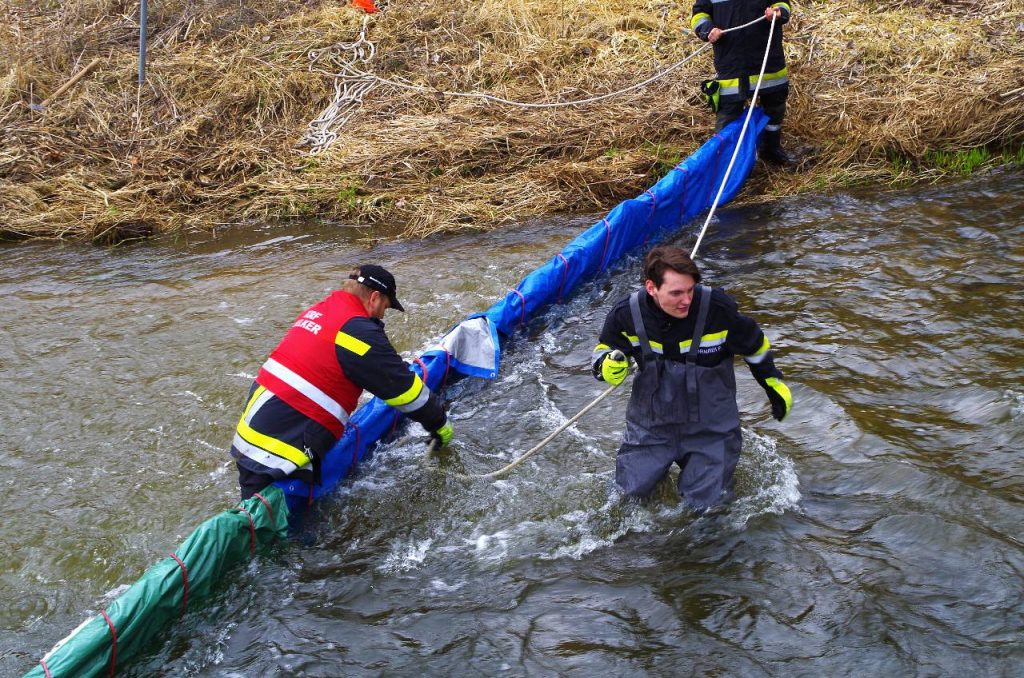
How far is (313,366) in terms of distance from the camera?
442 centimetres

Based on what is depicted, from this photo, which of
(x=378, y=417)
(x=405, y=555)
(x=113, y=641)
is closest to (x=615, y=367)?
(x=405, y=555)

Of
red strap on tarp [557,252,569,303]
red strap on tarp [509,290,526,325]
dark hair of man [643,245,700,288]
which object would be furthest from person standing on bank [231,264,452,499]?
red strap on tarp [557,252,569,303]

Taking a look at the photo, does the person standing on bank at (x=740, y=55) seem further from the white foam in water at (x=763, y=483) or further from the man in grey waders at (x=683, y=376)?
the man in grey waders at (x=683, y=376)

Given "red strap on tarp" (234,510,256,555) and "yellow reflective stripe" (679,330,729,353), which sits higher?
"yellow reflective stripe" (679,330,729,353)

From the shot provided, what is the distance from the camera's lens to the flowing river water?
154 inches

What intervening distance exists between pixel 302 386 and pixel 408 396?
0.51 m

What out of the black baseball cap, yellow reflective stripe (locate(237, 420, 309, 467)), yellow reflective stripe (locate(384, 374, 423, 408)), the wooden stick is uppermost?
the wooden stick

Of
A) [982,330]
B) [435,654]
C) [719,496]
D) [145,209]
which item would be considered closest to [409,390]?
[435,654]

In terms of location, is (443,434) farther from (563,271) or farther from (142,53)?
(142,53)

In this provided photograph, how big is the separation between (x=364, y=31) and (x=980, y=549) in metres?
10.1

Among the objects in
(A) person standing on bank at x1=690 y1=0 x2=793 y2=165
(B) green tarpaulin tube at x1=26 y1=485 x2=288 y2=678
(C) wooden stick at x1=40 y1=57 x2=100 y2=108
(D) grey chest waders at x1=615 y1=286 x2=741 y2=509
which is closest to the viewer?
(B) green tarpaulin tube at x1=26 y1=485 x2=288 y2=678

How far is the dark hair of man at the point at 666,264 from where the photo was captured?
3875mm

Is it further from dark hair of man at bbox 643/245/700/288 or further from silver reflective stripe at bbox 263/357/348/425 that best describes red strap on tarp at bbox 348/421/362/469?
dark hair of man at bbox 643/245/700/288

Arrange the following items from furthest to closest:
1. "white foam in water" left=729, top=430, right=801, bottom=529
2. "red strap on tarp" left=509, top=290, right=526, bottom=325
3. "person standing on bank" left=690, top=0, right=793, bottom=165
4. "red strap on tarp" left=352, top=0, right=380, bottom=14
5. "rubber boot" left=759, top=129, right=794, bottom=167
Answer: "red strap on tarp" left=352, top=0, right=380, bottom=14
"rubber boot" left=759, top=129, right=794, bottom=167
"person standing on bank" left=690, top=0, right=793, bottom=165
"red strap on tarp" left=509, top=290, right=526, bottom=325
"white foam in water" left=729, top=430, right=801, bottom=529
